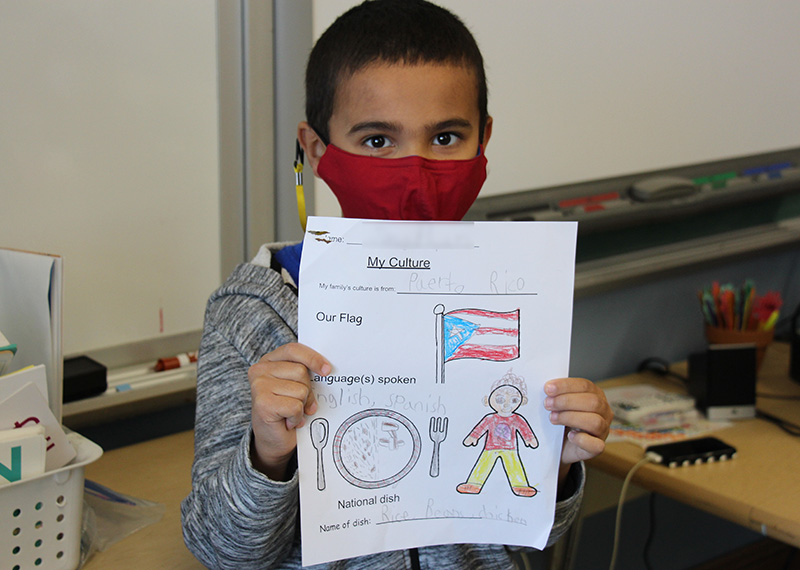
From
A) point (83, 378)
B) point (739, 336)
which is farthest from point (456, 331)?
point (739, 336)

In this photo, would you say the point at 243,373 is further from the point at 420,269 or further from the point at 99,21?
the point at 99,21

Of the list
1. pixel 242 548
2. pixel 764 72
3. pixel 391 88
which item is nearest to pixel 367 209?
pixel 391 88

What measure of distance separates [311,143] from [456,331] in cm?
34

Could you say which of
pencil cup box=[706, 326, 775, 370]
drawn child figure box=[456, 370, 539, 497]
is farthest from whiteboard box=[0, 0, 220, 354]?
pencil cup box=[706, 326, 775, 370]

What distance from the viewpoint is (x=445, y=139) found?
2.74 feet

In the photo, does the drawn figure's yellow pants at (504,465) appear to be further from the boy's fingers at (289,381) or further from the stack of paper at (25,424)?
the stack of paper at (25,424)

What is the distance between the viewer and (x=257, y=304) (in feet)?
2.81

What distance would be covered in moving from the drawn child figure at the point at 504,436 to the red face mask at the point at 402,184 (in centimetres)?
20

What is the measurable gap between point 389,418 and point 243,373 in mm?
198

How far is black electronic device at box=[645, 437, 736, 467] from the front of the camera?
1181 mm

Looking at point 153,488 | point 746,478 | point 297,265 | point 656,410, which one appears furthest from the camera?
point 656,410

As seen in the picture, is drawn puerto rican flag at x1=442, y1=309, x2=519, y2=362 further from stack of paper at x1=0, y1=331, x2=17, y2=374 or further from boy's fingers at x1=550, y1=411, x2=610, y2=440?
stack of paper at x1=0, y1=331, x2=17, y2=374

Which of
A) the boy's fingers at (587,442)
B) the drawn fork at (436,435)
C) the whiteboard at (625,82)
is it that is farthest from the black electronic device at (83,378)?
the boy's fingers at (587,442)

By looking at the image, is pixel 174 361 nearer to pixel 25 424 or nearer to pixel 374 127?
pixel 25 424
